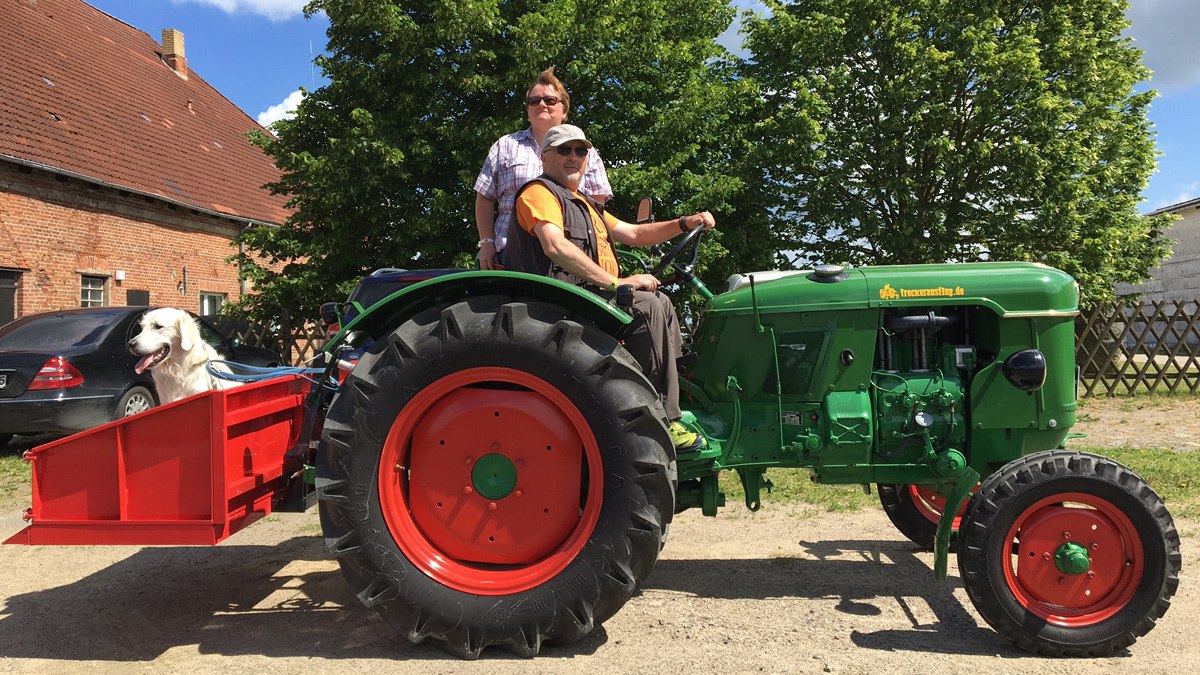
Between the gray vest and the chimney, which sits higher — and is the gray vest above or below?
below

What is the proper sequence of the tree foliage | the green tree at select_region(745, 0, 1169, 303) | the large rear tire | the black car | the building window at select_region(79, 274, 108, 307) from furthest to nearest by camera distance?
the building window at select_region(79, 274, 108, 307) < the green tree at select_region(745, 0, 1169, 303) < the tree foliage < the black car < the large rear tire

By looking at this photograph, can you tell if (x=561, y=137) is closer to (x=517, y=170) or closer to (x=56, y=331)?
(x=517, y=170)

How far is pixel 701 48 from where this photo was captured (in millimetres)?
13992

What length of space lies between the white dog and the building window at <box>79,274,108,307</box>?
12000 mm

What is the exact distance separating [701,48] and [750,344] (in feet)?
39.4

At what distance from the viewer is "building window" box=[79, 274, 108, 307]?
1422cm

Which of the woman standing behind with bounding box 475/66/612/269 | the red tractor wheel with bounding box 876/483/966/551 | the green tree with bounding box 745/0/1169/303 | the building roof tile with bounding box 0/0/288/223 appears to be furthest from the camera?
the building roof tile with bounding box 0/0/288/223

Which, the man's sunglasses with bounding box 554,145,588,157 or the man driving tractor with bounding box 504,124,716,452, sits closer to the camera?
the man driving tractor with bounding box 504,124,716,452

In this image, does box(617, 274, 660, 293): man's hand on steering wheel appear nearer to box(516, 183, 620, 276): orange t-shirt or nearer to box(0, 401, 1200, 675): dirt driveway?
box(516, 183, 620, 276): orange t-shirt

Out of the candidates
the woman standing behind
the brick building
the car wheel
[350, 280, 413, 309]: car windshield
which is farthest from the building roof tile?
the woman standing behind

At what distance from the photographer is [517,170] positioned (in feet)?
12.6

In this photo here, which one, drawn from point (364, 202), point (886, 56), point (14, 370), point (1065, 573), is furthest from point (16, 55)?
point (1065, 573)

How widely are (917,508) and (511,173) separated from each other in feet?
8.66

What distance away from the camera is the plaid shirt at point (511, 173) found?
151 inches
